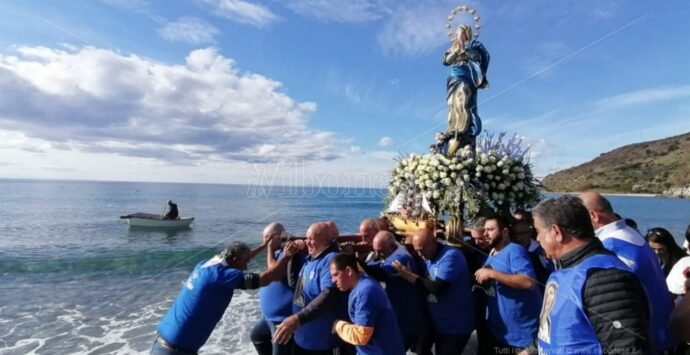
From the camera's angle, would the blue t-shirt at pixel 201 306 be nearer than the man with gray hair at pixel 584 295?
No

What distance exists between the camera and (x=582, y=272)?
1.92 meters

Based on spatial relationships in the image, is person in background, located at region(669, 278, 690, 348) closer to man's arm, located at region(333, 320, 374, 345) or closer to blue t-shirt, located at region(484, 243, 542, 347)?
blue t-shirt, located at region(484, 243, 542, 347)

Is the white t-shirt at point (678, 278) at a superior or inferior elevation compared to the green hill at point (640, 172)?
inferior

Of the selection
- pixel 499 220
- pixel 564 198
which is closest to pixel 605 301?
pixel 564 198

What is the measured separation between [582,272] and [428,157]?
418cm

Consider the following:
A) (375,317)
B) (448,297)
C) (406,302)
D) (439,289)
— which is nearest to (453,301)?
(448,297)

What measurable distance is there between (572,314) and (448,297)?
2283mm

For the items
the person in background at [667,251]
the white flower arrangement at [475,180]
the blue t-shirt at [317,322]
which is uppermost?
the white flower arrangement at [475,180]

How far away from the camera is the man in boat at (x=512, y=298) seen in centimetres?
366

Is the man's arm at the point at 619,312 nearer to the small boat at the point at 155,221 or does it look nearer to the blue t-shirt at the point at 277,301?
the blue t-shirt at the point at 277,301

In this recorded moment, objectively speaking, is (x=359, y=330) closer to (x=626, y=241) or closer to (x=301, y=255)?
(x=301, y=255)

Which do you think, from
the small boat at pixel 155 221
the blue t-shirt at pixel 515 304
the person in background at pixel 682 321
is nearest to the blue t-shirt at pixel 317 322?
the blue t-shirt at pixel 515 304

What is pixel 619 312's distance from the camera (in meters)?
1.76

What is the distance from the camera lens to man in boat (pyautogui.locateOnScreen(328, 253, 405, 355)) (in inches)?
127
